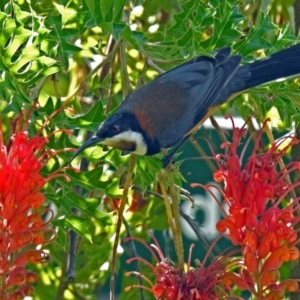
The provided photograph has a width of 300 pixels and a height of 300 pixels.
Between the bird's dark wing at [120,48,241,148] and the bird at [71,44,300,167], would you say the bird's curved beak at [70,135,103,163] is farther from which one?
the bird's dark wing at [120,48,241,148]

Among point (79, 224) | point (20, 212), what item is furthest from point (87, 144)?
point (20, 212)

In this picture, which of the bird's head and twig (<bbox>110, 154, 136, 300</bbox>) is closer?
twig (<bbox>110, 154, 136, 300</bbox>)

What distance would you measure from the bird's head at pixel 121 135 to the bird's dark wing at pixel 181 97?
63mm

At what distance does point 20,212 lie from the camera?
71.2 inches

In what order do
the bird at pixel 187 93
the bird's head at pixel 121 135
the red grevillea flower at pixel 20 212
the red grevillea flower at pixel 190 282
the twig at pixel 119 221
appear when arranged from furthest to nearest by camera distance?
the bird at pixel 187 93
the bird's head at pixel 121 135
the twig at pixel 119 221
the red grevillea flower at pixel 190 282
the red grevillea flower at pixel 20 212

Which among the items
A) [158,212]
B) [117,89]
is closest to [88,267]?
[158,212]

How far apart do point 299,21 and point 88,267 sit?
0.98 metres

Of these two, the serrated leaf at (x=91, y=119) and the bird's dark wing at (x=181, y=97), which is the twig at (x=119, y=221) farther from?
the bird's dark wing at (x=181, y=97)

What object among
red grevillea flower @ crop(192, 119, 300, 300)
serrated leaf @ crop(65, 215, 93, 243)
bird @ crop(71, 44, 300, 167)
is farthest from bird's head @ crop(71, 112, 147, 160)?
red grevillea flower @ crop(192, 119, 300, 300)

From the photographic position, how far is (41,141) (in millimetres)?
1921

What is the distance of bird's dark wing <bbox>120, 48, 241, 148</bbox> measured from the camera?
2.43 meters

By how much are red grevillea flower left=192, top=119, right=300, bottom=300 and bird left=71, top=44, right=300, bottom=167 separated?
0.34 meters

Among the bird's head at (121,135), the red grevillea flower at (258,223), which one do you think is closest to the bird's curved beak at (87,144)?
the bird's head at (121,135)

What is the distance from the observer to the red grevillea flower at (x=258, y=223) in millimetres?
1834
